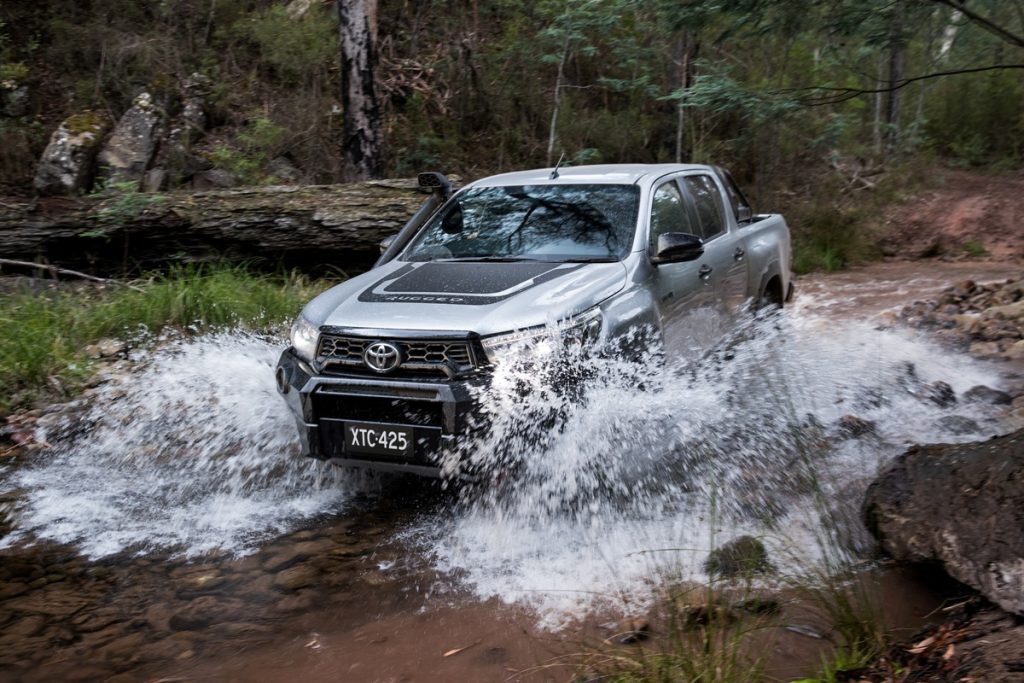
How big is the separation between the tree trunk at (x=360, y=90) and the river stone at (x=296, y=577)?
7525mm

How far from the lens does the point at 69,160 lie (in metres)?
11.8

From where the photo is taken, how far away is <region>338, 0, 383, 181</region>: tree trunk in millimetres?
10719

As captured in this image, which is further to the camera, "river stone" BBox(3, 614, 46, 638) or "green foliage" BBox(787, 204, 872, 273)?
"green foliage" BBox(787, 204, 872, 273)

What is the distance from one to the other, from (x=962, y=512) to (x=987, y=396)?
10.8 feet

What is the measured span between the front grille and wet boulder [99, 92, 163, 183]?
8478 mm

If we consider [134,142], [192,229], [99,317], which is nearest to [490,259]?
[99,317]

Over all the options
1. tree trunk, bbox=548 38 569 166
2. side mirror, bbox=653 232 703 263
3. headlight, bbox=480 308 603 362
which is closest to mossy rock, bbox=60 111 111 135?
tree trunk, bbox=548 38 569 166

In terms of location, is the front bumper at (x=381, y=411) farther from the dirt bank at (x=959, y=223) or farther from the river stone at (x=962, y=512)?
the dirt bank at (x=959, y=223)

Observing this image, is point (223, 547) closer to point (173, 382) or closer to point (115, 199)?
point (173, 382)

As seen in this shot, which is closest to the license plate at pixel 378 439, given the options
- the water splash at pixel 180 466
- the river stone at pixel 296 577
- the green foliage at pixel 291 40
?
the river stone at pixel 296 577

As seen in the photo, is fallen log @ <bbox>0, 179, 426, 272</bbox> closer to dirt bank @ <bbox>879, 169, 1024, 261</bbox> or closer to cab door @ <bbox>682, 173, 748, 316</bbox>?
cab door @ <bbox>682, 173, 748, 316</bbox>

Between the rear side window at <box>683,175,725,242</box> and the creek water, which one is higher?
the rear side window at <box>683,175,725,242</box>

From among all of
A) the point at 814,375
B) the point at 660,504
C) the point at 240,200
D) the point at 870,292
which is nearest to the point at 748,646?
the point at 660,504

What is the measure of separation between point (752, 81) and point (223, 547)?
1320 centimetres
